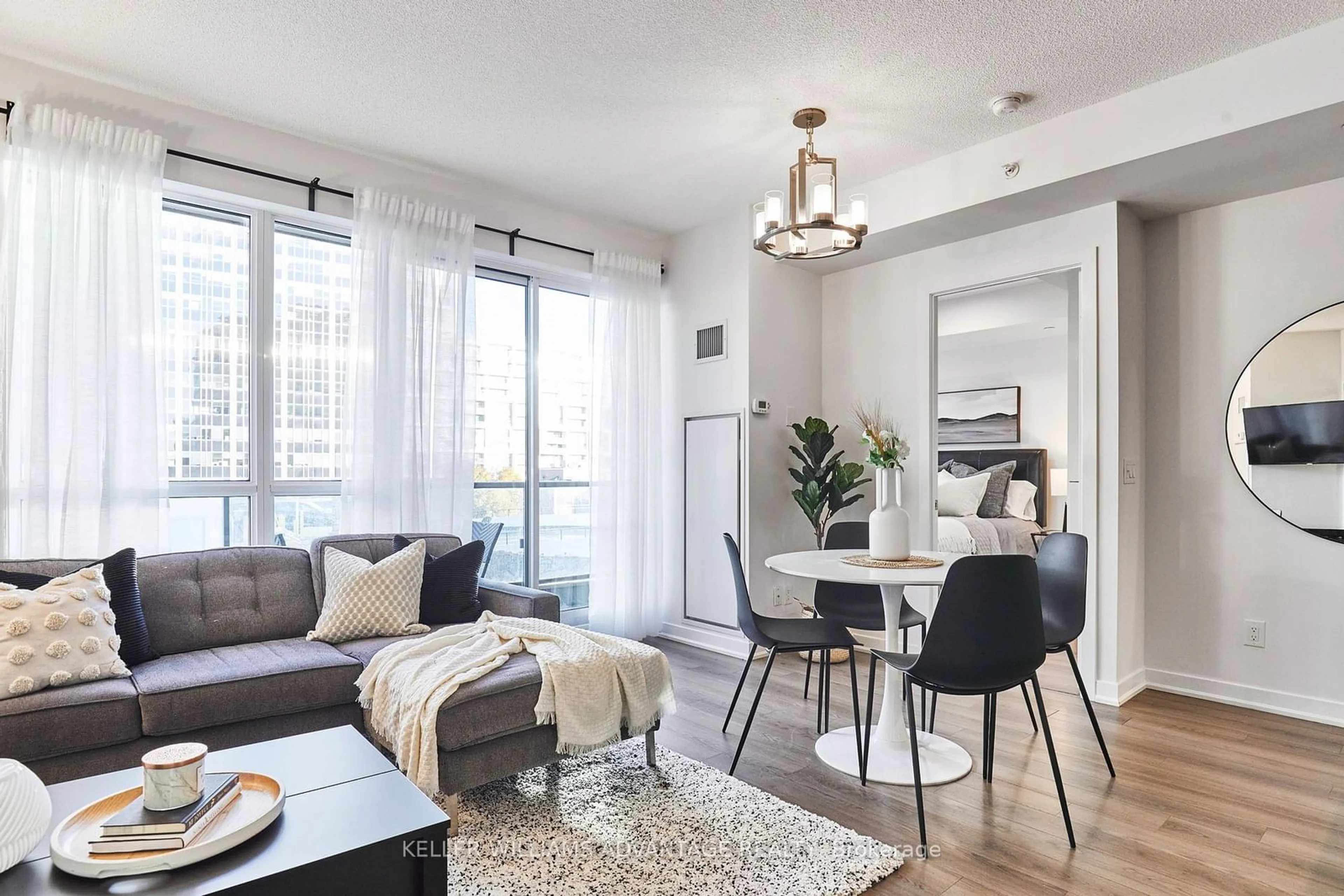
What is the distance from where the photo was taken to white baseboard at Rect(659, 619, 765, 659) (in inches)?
180

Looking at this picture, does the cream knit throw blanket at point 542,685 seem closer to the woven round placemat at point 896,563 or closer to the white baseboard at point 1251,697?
the woven round placemat at point 896,563

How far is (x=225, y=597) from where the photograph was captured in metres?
3.04

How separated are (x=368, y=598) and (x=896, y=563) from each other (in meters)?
2.10

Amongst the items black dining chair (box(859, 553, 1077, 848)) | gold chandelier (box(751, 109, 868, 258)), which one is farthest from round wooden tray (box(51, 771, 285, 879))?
gold chandelier (box(751, 109, 868, 258))

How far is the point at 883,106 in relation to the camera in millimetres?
3359

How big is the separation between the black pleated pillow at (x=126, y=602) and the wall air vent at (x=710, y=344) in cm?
319

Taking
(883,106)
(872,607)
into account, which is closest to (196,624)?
(872,607)

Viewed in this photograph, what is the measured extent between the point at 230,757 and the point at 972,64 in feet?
11.1

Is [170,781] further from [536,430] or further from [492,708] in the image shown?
[536,430]

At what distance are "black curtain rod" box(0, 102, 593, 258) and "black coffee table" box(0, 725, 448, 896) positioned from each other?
2740 mm

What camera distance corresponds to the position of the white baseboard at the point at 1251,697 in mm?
3355

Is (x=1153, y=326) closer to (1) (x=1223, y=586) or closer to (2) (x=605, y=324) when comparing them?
(1) (x=1223, y=586)

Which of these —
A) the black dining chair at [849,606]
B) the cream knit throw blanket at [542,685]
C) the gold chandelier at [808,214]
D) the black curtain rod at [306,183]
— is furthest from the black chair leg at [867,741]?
the black curtain rod at [306,183]

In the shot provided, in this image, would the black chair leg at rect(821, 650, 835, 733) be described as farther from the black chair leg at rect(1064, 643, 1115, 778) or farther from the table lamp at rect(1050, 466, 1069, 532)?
Answer: the table lamp at rect(1050, 466, 1069, 532)
